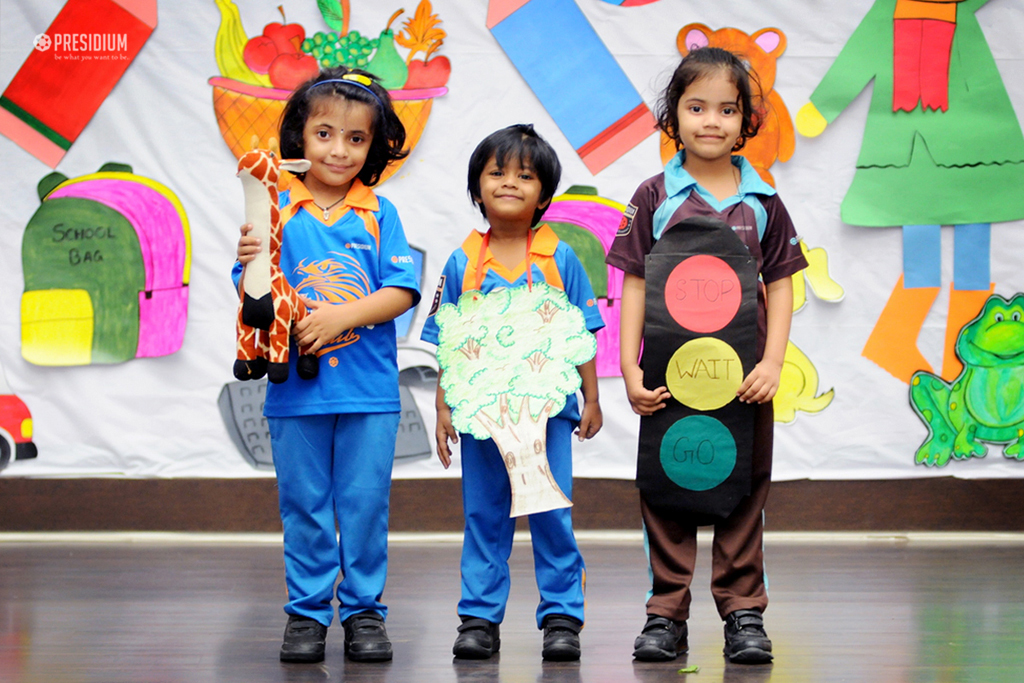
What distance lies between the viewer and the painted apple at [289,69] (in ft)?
9.93

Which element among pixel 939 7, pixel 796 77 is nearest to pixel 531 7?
pixel 796 77

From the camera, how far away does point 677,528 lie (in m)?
1.79

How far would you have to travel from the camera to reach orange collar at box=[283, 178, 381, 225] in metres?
1.78

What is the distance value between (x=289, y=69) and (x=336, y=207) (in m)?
1.41

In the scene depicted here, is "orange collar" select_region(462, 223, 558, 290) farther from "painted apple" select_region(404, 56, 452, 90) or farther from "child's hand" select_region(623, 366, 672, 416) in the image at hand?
"painted apple" select_region(404, 56, 452, 90)

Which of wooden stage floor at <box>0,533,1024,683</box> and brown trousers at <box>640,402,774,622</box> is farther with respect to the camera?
brown trousers at <box>640,402,774,622</box>

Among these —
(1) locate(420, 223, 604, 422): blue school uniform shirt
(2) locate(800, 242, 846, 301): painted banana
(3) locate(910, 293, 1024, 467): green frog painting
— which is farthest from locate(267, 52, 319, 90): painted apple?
(3) locate(910, 293, 1024, 467): green frog painting

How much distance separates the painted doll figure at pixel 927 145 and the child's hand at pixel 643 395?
1.60m

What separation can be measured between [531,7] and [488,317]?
63.0 inches

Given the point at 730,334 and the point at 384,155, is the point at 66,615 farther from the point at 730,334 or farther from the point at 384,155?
the point at 730,334

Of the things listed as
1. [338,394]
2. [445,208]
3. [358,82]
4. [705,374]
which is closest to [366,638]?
[338,394]

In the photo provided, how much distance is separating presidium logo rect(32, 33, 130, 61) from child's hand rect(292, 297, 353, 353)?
1.80 m

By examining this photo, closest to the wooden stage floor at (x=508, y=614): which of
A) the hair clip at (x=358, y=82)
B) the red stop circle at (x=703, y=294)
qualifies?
the red stop circle at (x=703, y=294)

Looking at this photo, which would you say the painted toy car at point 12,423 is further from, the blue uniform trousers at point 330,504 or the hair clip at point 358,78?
the hair clip at point 358,78
